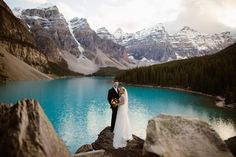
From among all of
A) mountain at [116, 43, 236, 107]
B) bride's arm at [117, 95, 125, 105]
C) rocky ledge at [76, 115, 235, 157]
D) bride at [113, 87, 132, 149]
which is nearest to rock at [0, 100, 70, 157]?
rocky ledge at [76, 115, 235, 157]

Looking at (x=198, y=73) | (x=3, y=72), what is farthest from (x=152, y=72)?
(x=3, y=72)

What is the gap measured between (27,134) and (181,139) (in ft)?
25.3

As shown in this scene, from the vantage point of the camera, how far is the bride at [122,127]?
1948cm

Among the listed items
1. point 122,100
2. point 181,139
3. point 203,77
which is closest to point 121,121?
A: point 122,100

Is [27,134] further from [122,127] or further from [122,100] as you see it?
[122,100]

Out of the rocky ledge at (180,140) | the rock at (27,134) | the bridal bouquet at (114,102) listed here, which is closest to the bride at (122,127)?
the bridal bouquet at (114,102)

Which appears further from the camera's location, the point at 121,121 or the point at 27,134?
the point at 121,121

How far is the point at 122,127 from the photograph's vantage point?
19.7 meters

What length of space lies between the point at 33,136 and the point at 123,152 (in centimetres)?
699

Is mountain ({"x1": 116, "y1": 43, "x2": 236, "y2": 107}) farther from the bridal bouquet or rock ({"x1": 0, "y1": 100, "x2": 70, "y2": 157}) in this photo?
rock ({"x1": 0, "y1": 100, "x2": 70, "y2": 157})

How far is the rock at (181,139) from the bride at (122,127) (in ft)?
11.9

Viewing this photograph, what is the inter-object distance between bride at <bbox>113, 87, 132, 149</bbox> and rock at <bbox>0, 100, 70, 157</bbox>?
603 centimetres

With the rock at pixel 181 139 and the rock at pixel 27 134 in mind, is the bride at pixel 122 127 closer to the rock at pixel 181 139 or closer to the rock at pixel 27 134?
the rock at pixel 181 139

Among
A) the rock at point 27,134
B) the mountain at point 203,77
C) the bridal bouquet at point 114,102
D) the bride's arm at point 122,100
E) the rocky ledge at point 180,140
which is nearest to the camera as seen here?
the rock at point 27,134
